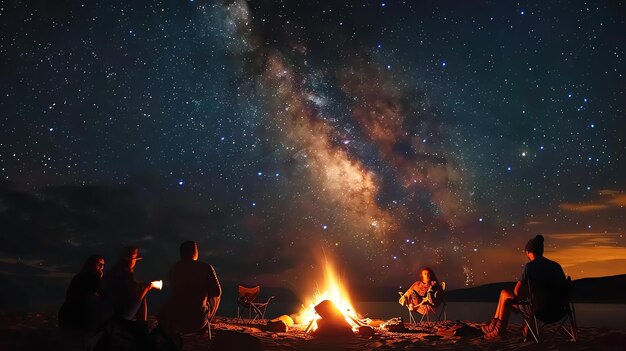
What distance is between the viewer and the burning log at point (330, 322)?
927 centimetres

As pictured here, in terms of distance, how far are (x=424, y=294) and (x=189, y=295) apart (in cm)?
752

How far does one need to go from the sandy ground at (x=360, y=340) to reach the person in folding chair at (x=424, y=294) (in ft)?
4.72

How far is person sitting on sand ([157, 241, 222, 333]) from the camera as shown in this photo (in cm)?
603

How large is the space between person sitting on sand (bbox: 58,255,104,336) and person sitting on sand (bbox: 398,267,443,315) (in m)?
8.35

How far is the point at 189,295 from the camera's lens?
6.16m

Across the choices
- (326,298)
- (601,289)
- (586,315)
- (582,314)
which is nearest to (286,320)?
(326,298)

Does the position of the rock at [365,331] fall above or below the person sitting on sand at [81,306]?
below

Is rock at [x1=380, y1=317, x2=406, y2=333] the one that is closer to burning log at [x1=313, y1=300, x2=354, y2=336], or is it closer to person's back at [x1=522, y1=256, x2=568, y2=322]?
burning log at [x1=313, y1=300, x2=354, y2=336]

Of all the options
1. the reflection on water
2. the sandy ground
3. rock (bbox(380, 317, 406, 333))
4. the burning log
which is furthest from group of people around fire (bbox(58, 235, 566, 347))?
the reflection on water

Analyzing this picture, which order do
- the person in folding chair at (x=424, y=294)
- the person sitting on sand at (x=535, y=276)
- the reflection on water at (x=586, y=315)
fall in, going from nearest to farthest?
1. the person sitting on sand at (x=535, y=276)
2. the person in folding chair at (x=424, y=294)
3. the reflection on water at (x=586, y=315)

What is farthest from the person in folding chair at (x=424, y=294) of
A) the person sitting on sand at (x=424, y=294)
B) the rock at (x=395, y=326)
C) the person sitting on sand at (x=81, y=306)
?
the person sitting on sand at (x=81, y=306)

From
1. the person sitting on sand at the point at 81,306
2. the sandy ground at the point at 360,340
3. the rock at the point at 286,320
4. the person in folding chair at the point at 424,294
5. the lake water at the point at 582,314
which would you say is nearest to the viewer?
the person sitting on sand at the point at 81,306

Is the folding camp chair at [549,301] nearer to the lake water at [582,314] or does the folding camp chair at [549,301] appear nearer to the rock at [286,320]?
the rock at [286,320]

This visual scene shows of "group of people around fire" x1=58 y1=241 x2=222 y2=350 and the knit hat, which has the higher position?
the knit hat
